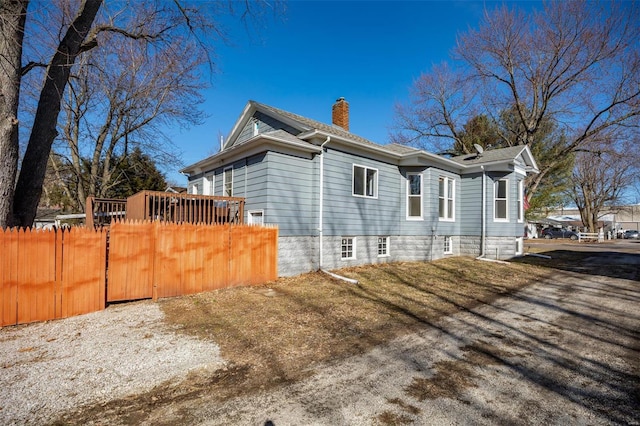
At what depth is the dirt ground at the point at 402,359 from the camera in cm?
310

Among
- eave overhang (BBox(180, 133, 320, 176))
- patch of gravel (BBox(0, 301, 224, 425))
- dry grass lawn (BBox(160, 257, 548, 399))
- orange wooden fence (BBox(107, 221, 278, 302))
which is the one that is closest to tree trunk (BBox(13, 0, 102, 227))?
orange wooden fence (BBox(107, 221, 278, 302))

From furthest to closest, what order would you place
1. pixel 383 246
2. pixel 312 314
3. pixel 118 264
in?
pixel 383 246
pixel 118 264
pixel 312 314

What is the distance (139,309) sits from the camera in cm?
668

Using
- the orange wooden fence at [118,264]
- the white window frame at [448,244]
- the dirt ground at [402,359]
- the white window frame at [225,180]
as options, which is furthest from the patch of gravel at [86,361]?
the white window frame at [448,244]

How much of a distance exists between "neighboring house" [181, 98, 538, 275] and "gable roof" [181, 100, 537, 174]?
0.16 feet

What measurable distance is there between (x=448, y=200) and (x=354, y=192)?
5637 mm

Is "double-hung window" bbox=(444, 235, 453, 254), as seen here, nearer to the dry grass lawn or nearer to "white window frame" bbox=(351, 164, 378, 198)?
Answer: the dry grass lawn

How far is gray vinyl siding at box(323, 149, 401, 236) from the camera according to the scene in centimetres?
1093

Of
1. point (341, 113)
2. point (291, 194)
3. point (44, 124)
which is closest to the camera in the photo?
point (44, 124)

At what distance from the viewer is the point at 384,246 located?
13.1 m

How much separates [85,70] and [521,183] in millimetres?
23526

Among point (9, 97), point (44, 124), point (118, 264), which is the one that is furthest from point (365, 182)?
point (9, 97)

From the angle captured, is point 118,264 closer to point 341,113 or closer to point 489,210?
point 341,113

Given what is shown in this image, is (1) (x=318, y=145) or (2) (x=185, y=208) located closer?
(2) (x=185, y=208)
